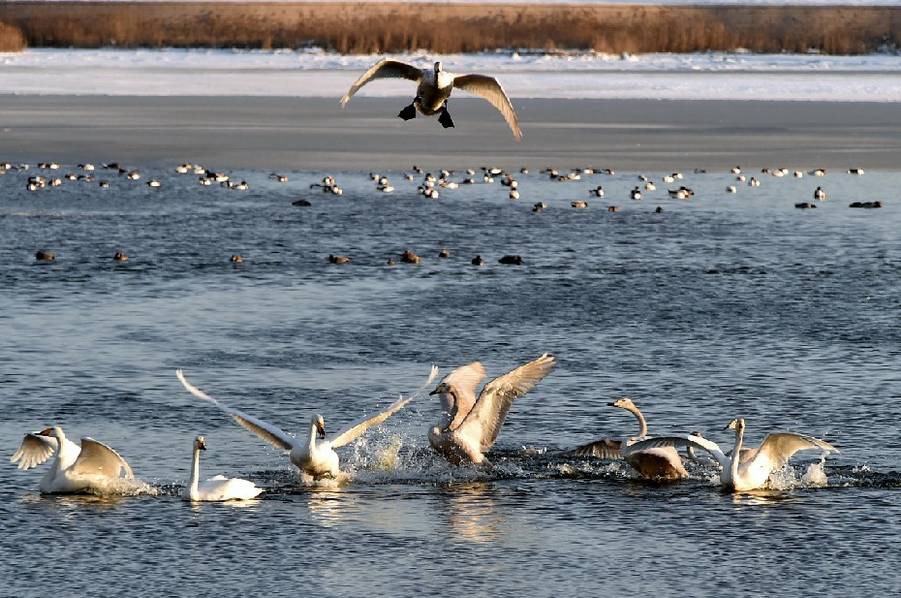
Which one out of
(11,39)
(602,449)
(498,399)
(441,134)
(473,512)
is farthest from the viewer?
(11,39)

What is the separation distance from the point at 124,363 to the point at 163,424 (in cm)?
245

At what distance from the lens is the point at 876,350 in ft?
58.4

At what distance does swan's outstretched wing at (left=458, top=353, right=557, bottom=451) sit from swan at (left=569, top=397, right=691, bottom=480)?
0.73m

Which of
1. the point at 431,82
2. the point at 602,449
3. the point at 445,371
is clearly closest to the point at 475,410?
the point at 602,449

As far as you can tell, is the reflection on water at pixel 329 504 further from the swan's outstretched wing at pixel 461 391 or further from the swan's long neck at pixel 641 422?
the swan's long neck at pixel 641 422

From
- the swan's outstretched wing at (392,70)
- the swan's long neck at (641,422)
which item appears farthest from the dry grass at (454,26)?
the swan's long neck at (641,422)

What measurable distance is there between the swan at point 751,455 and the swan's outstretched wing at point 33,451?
425cm

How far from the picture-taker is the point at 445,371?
1673cm

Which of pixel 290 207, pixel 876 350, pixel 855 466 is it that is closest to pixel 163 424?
pixel 855 466

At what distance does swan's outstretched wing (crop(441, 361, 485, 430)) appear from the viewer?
14.0 meters

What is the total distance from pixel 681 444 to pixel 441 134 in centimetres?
3413

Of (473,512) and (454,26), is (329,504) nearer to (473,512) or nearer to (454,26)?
(473,512)

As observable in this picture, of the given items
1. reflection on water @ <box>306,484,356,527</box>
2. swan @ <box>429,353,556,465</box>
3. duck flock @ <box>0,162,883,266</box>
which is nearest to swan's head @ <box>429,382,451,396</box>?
swan @ <box>429,353,556,465</box>

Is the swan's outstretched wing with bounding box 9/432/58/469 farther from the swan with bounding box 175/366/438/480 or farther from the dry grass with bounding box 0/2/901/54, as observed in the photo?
the dry grass with bounding box 0/2/901/54
